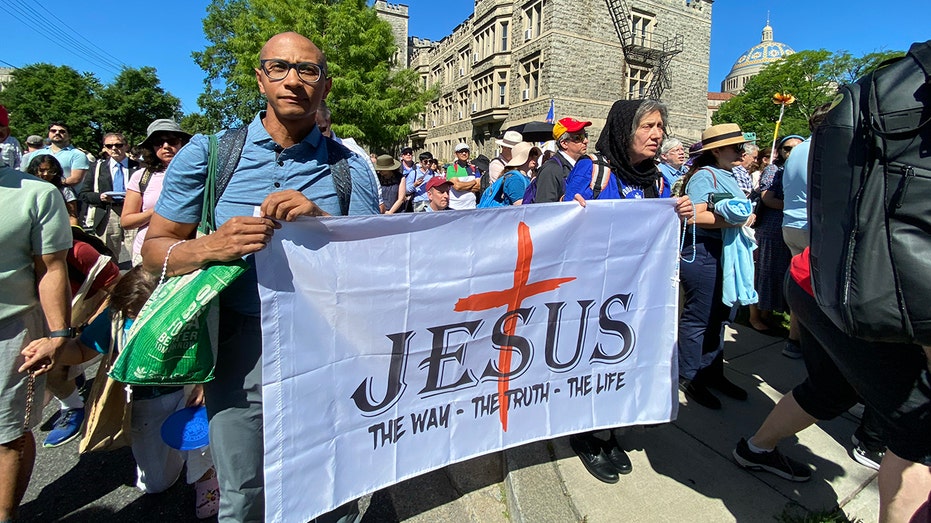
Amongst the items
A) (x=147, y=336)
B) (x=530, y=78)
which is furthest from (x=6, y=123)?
(x=530, y=78)

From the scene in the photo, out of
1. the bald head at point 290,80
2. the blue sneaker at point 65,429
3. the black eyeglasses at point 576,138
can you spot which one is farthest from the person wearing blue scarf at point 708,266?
the blue sneaker at point 65,429

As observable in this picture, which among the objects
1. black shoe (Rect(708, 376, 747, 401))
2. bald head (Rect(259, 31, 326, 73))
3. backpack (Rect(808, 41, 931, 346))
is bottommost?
black shoe (Rect(708, 376, 747, 401))

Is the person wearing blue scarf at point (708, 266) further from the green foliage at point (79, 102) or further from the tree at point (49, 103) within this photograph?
the tree at point (49, 103)

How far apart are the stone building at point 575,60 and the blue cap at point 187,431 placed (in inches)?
1080

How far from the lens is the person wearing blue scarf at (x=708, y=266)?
2.96 meters

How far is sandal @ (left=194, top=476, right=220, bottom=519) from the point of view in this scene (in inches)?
91.9

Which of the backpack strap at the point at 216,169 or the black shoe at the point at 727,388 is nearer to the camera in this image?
the backpack strap at the point at 216,169

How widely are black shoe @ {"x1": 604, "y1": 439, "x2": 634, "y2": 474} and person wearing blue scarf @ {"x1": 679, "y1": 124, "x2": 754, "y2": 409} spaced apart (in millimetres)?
831

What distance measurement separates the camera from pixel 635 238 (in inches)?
97.8

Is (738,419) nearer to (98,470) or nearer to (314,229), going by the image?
(314,229)

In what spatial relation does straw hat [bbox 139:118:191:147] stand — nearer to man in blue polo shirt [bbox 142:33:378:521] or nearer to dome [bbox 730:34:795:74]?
man in blue polo shirt [bbox 142:33:378:521]

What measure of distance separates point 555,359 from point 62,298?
7.81 feet

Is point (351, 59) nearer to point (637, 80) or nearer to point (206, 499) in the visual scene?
point (637, 80)

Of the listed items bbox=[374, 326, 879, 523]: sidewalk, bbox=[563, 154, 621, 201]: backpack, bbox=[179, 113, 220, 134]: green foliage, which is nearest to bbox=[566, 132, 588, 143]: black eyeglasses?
bbox=[563, 154, 621, 201]: backpack
